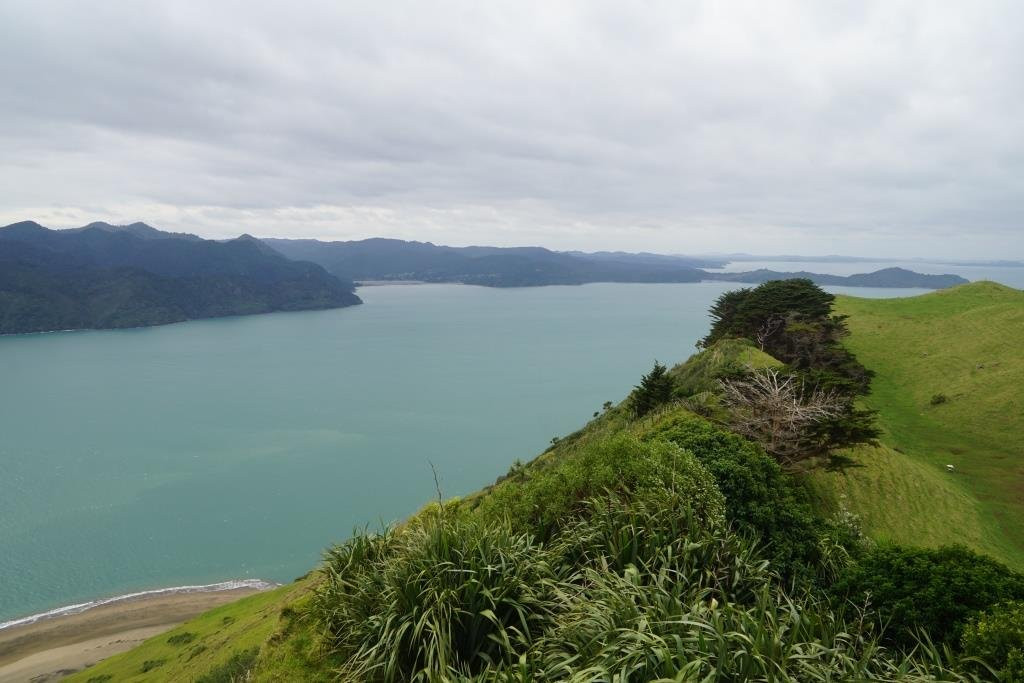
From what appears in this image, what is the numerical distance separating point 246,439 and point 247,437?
0.76 m

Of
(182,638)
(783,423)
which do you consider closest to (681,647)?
(783,423)

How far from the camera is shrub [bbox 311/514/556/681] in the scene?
6.19 m

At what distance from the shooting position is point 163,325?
535 feet

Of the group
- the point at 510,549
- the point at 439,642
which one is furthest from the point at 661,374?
the point at 439,642

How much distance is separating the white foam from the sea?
0.83 ft

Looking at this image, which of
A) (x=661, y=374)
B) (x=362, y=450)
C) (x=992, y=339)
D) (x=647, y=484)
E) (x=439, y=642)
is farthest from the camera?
(x=362, y=450)

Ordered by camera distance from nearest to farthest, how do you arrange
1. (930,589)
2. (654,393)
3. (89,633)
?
1. (930,589)
2. (654,393)
3. (89,633)

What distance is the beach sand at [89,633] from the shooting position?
26.2 meters

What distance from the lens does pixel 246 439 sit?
59.7m

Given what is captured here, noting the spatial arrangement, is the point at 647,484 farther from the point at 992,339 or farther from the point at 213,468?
the point at 213,468

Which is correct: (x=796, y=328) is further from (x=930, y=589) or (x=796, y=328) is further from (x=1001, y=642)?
(x=1001, y=642)

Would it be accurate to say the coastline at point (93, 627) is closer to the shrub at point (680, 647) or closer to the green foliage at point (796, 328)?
the shrub at point (680, 647)

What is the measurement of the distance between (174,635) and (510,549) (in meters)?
25.6

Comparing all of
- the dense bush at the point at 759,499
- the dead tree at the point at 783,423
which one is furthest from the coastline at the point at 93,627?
the dead tree at the point at 783,423
